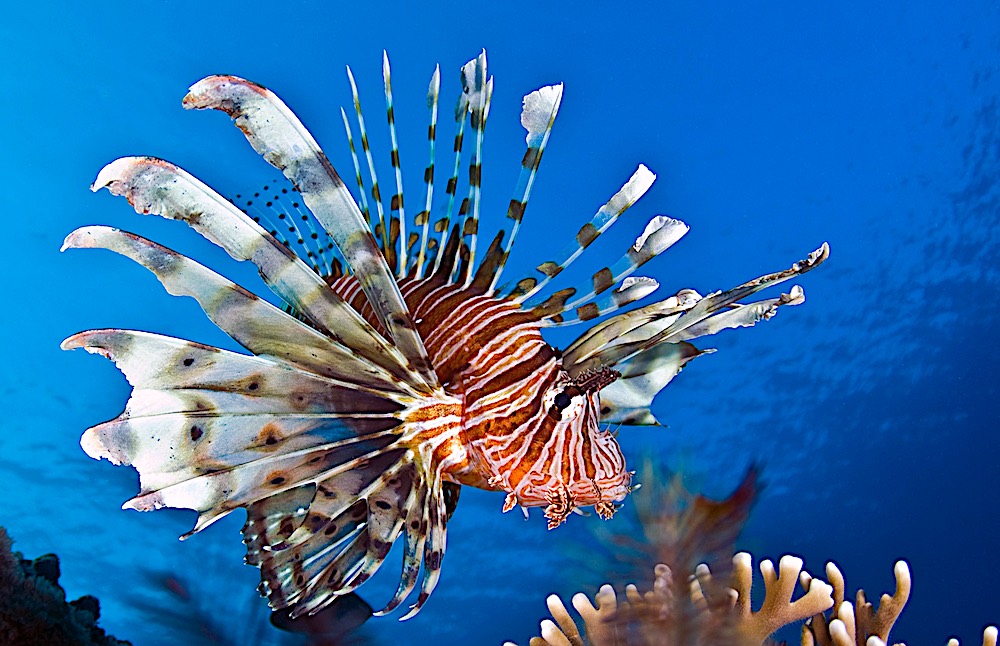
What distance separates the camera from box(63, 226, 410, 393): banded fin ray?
6.46ft

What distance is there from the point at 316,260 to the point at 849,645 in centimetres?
348

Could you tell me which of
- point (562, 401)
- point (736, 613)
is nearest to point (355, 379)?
point (562, 401)

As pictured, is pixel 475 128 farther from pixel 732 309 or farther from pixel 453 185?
pixel 732 309

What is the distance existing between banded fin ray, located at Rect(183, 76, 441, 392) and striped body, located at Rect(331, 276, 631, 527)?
483 millimetres

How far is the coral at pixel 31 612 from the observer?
2.92m

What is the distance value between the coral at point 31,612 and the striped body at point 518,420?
6.83 ft

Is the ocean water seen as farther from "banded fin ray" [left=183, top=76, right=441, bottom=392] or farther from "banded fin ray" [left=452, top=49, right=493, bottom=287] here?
"banded fin ray" [left=452, top=49, right=493, bottom=287]

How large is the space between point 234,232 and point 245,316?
12.8 inches

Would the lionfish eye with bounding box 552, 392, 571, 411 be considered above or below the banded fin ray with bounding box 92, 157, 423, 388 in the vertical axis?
below

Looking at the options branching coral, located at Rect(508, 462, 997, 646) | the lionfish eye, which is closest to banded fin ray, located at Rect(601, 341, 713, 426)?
the lionfish eye

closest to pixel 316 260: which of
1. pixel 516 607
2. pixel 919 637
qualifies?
pixel 516 607

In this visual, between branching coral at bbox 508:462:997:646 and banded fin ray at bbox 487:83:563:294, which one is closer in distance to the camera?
branching coral at bbox 508:462:997:646

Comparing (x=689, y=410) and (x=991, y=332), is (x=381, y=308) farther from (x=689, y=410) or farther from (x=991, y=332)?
(x=991, y=332)

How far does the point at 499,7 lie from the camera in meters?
12.7
